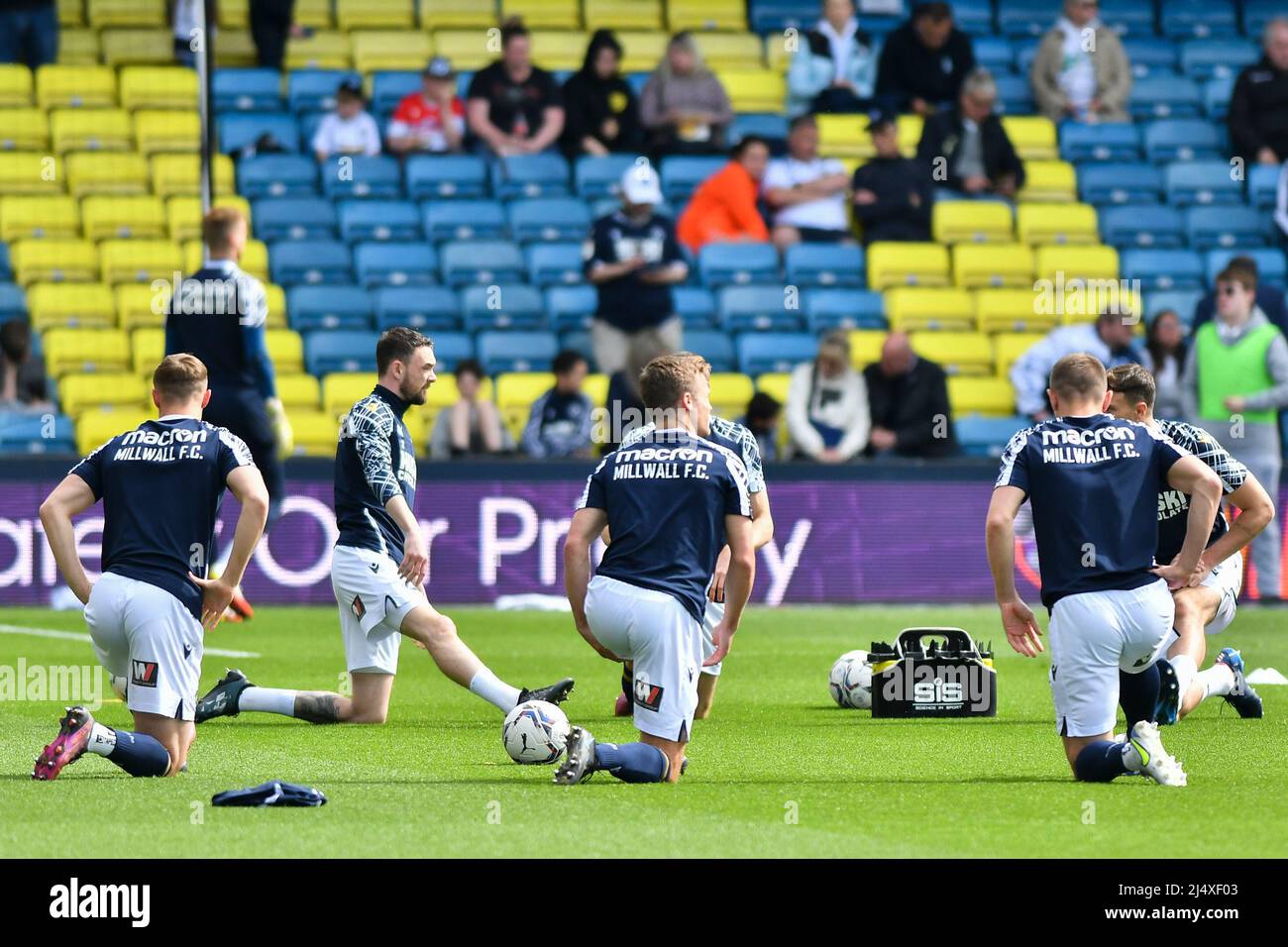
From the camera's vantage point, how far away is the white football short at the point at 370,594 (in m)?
10.5

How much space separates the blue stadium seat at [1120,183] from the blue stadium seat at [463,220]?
639 centimetres

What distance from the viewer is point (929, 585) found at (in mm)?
19438

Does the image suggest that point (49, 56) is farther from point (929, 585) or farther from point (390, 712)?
point (390, 712)

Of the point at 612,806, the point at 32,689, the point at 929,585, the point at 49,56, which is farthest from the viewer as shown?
the point at 49,56

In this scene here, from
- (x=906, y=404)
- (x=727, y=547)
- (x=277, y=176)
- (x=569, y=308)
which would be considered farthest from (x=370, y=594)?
(x=277, y=176)

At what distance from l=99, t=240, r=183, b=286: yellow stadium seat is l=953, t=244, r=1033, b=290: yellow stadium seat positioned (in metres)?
7.66

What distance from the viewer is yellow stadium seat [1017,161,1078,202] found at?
23844mm

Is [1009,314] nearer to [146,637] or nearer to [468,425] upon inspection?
[468,425]

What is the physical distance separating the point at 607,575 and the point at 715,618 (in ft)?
10.6

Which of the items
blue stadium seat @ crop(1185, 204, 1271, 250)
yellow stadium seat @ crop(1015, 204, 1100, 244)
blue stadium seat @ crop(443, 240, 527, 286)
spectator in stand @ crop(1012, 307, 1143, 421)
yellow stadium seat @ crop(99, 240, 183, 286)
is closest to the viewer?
spectator in stand @ crop(1012, 307, 1143, 421)

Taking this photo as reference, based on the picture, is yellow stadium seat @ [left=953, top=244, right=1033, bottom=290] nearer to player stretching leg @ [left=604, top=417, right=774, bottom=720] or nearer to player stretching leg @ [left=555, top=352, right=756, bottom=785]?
player stretching leg @ [left=604, top=417, right=774, bottom=720]

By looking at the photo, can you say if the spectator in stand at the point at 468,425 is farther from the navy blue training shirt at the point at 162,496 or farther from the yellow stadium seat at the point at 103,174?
the navy blue training shirt at the point at 162,496

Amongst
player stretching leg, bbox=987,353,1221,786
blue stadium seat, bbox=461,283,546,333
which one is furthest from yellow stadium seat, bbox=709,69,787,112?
player stretching leg, bbox=987,353,1221,786
